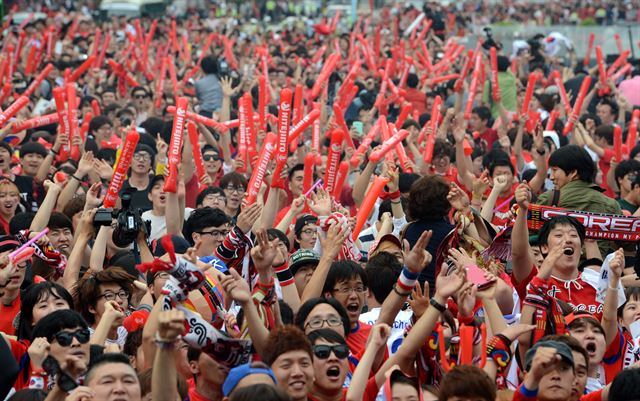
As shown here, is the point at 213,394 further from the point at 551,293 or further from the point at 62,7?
the point at 62,7

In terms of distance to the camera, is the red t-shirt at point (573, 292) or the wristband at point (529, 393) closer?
the wristband at point (529, 393)

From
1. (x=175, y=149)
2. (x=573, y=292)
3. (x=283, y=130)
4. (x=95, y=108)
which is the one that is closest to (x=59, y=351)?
(x=573, y=292)

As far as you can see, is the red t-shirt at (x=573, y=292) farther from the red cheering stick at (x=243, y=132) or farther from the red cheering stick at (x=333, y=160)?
the red cheering stick at (x=243, y=132)

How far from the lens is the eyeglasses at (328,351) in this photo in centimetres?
530

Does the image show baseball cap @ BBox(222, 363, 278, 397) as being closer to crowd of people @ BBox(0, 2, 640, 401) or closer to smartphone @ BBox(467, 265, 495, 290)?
crowd of people @ BBox(0, 2, 640, 401)

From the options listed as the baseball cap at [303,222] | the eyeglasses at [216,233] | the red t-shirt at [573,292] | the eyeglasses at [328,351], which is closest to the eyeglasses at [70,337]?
the eyeglasses at [328,351]

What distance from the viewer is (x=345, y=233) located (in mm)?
6500

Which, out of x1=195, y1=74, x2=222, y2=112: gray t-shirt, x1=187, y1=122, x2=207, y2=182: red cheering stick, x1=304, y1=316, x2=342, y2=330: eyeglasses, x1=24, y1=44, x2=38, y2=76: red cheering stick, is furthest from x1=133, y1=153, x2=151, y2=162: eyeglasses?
x1=24, y1=44, x2=38, y2=76: red cheering stick

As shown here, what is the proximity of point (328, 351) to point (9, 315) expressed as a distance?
6.77 feet

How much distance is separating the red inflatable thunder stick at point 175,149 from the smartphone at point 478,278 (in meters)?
2.67

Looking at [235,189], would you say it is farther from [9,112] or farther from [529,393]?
[529,393]

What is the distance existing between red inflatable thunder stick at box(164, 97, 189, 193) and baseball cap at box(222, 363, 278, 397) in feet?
11.3

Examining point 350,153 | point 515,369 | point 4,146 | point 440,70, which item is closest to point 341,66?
point 440,70

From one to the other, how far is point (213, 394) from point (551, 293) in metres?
2.07
